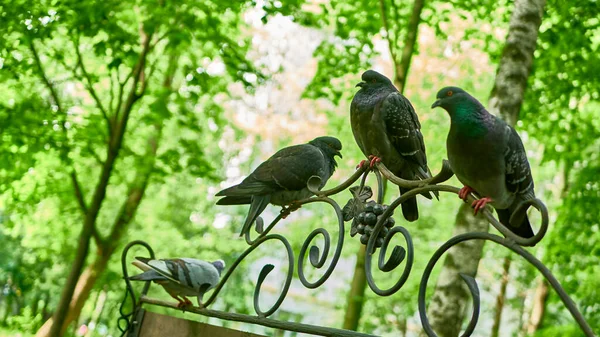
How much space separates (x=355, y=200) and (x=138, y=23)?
669 centimetres

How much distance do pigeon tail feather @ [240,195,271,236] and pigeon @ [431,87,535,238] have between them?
1046mm

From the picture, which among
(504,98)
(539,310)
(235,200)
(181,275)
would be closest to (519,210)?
(235,200)

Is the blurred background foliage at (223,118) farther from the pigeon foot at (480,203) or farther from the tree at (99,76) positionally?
the pigeon foot at (480,203)

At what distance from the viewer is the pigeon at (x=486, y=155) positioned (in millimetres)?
1757

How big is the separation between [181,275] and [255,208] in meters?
0.46

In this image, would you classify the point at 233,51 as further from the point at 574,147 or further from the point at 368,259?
the point at 368,259

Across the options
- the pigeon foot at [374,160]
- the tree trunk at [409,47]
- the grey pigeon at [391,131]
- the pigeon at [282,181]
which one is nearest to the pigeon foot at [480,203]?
the pigeon foot at [374,160]

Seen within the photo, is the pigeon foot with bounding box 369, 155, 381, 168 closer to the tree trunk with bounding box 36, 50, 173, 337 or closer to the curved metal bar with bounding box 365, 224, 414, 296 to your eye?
the curved metal bar with bounding box 365, 224, 414, 296

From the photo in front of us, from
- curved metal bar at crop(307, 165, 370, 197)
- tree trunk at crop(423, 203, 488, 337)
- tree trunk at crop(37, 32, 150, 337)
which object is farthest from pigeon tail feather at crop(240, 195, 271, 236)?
tree trunk at crop(37, 32, 150, 337)

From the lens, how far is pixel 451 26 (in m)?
12.4

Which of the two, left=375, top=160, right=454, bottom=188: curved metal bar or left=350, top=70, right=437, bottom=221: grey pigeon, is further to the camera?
left=350, top=70, right=437, bottom=221: grey pigeon

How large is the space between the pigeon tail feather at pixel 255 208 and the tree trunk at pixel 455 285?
2237mm

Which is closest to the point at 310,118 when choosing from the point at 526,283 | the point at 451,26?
the point at 451,26

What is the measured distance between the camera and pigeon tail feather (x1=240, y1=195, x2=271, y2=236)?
2630 mm
